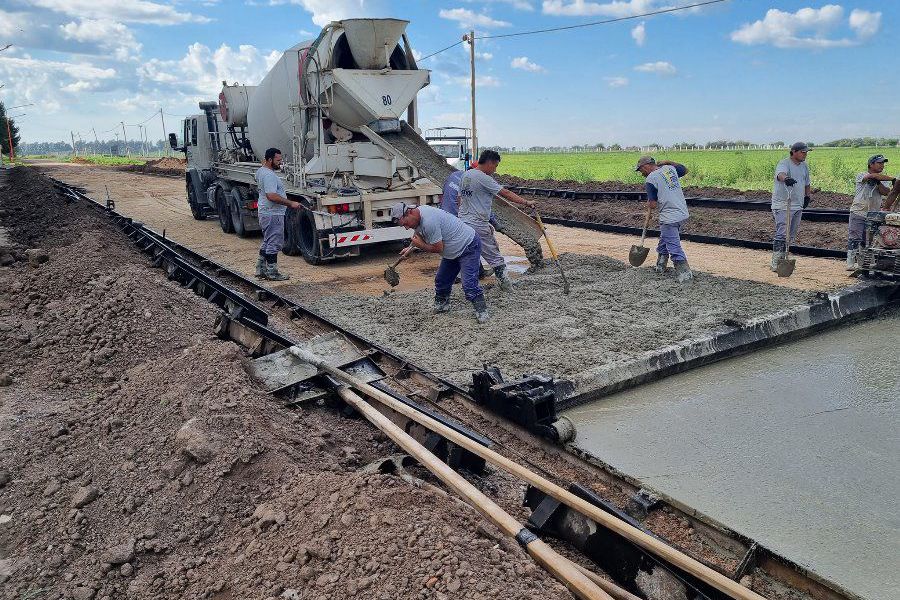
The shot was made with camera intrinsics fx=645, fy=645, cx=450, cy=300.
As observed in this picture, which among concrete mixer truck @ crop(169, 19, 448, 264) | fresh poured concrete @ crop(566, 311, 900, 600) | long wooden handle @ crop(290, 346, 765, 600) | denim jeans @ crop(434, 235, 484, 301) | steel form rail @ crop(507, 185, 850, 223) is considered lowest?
fresh poured concrete @ crop(566, 311, 900, 600)

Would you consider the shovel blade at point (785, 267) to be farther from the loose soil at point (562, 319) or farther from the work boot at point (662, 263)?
the work boot at point (662, 263)

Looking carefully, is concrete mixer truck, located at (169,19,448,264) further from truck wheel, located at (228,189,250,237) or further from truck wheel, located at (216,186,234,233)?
truck wheel, located at (216,186,234,233)

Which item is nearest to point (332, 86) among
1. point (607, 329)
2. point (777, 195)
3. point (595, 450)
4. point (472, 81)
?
point (607, 329)

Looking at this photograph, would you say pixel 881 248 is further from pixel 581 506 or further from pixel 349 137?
pixel 349 137

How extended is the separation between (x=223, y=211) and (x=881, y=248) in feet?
40.6

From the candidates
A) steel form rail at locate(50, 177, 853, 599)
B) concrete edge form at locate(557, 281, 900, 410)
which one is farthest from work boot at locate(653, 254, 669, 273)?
steel form rail at locate(50, 177, 853, 599)

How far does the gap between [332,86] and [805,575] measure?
8.68m

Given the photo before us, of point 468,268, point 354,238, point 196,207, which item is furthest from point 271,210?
point 196,207

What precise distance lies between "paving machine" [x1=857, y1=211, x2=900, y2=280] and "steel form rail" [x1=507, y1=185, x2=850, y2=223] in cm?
605

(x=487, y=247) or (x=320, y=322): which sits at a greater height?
(x=487, y=247)

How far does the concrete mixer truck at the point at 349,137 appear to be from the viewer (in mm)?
9555

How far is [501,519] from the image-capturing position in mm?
2697

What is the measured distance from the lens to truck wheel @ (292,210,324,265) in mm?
10227

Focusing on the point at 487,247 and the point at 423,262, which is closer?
the point at 487,247
